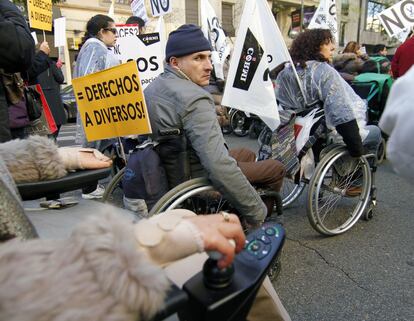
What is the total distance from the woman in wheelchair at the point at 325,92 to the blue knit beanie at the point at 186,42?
3.52ft

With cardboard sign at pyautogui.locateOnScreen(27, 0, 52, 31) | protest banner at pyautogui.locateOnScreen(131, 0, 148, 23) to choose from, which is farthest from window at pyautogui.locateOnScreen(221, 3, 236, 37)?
cardboard sign at pyautogui.locateOnScreen(27, 0, 52, 31)

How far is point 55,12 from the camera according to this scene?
1605cm

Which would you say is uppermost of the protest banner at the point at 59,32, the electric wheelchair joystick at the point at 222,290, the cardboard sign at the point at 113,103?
the protest banner at the point at 59,32

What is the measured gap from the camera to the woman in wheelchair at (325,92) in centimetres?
283

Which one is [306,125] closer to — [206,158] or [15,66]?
[206,158]

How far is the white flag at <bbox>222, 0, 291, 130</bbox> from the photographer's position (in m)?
2.81

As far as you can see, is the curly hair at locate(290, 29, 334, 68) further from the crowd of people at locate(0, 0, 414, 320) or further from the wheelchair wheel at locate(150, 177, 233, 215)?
the wheelchair wheel at locate(150, 177, 233, 215)

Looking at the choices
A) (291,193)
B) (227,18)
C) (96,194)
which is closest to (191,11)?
(227,18)

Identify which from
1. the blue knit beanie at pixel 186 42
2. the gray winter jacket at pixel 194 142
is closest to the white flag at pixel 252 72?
the blue knit beanie at pixel 186 42

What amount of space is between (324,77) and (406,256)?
Result: 1.47 m

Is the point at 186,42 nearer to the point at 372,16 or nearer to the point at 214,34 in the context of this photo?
the point at 214,34

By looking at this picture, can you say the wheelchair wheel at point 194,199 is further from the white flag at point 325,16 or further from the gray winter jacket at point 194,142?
the white flag at point 325,16

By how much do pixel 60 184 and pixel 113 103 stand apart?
36.1 inches

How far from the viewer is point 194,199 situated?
2.21 meters
